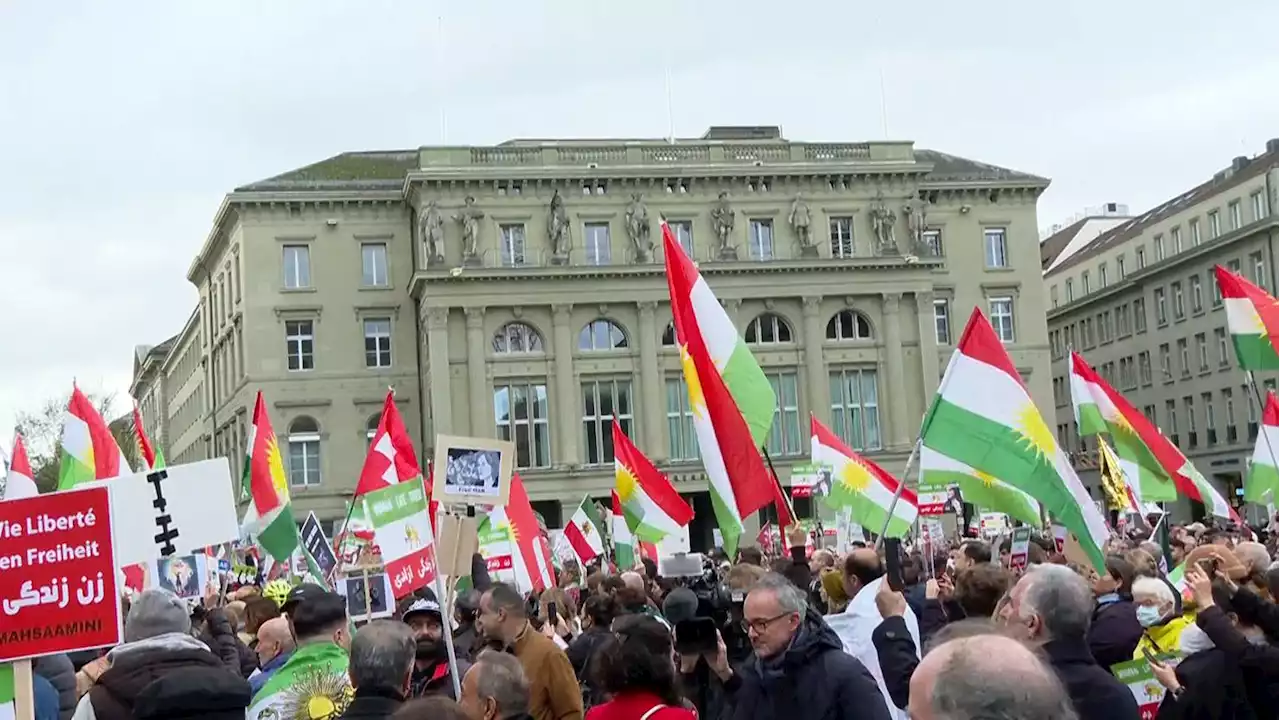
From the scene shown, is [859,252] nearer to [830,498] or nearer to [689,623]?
[830,498]

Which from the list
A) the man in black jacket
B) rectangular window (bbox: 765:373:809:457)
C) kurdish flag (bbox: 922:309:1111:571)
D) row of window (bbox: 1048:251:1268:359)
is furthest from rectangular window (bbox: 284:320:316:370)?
the man in black jacket

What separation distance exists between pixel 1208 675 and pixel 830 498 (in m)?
16.0

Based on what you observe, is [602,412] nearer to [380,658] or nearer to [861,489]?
[861,489]

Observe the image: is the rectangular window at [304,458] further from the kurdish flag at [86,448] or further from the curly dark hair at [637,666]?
the curly dark hair at [637,666]

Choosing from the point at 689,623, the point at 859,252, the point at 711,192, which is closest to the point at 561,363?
the point at 711,192

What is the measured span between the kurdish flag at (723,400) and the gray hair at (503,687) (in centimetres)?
555

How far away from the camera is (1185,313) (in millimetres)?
70938

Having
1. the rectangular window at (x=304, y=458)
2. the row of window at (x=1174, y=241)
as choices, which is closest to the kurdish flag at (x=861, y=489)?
the rectangular window at (x=304, y=458)

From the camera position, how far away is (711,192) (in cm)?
5825

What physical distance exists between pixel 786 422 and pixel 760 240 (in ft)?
22.6

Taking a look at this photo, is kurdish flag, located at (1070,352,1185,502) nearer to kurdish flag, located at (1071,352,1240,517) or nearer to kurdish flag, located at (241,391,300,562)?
kurdish flag, located at (1071,352,1240,517)

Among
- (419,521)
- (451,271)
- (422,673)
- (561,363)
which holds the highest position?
(451,271)

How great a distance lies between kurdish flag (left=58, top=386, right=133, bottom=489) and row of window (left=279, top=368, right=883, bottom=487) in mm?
37143

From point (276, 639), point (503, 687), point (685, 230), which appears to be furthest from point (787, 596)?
point (685, 230)
